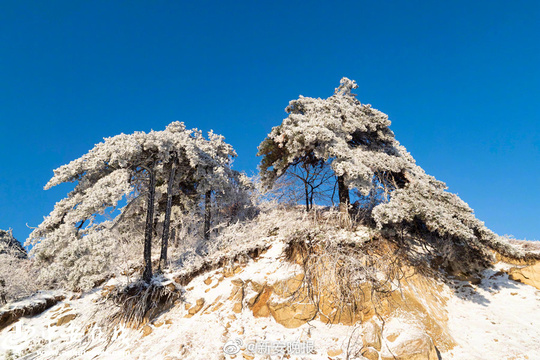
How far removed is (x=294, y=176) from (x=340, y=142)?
389 centimetres

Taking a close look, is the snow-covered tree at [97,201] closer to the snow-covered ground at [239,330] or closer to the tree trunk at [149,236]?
the tree trunk at [149,236]

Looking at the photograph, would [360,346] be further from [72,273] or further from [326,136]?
[72,273]

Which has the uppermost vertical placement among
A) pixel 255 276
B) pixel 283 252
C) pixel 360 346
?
pixel 283 252

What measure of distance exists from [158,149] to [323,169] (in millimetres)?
7073

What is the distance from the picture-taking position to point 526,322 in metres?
6.25

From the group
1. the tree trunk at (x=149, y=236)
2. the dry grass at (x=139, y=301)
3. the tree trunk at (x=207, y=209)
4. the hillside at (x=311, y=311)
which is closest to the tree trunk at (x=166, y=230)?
the tree trunk at (x=149, y=236)

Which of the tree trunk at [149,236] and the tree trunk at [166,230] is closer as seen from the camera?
the tree trunk at [149,236]

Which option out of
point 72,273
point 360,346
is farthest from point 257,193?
point 360,346

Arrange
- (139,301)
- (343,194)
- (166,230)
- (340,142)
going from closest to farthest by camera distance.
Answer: (139,301) → (340,142) → (343,194) → (166,230)

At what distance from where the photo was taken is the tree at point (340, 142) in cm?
897

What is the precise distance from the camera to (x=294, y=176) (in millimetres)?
12797

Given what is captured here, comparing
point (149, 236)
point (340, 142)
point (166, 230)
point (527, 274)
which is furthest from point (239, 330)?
point (527, 274)

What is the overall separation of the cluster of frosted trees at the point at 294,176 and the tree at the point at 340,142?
0.04 metres

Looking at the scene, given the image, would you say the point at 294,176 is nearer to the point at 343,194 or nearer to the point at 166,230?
the point at 343,194
